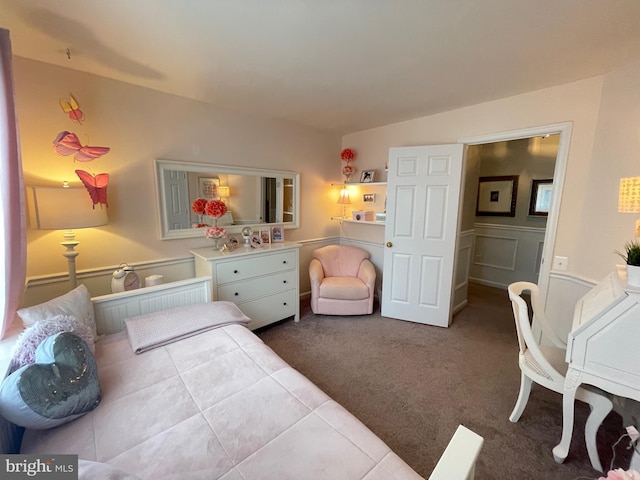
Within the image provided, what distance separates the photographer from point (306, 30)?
1500mm

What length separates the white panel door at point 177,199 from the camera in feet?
8.14

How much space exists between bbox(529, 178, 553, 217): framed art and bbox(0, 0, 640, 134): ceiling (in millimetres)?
2104

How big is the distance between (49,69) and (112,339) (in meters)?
1.97

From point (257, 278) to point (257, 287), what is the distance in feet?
0.32

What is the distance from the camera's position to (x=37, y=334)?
118 centimetres

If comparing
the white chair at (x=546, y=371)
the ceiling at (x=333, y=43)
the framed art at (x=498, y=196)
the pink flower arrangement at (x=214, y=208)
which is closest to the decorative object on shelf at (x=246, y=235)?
the pink flower arrangement at (x=214, y=208)

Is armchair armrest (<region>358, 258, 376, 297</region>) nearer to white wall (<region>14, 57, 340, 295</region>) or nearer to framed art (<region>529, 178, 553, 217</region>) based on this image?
white wall (<region>14, 57, 340, 295</region>)

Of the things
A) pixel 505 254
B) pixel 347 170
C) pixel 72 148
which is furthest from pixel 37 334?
pixel 505 254

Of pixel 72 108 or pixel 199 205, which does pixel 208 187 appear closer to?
pixel 199 205

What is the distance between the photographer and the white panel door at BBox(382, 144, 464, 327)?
2.80 meters

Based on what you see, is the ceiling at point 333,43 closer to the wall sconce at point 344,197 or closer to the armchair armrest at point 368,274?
the wall sconce at point 344,197

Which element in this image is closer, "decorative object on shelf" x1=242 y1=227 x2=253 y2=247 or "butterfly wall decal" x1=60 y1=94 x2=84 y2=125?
"butterfly wall decal" x1=60 y1=94 x2=84 y2=125

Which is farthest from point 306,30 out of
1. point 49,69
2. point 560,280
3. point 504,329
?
point 504,329

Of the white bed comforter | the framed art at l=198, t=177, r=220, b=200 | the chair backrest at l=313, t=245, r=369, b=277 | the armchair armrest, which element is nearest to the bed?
the white bed comforter
